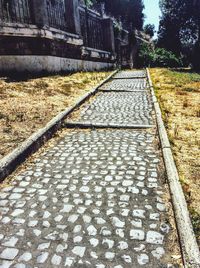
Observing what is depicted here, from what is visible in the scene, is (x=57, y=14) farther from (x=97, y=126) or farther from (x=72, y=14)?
(x=97, y=126)

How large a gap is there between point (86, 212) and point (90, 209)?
0.08 metres

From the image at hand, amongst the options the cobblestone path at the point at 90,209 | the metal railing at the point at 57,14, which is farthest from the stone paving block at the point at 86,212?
the metal railing at the point at 57,14

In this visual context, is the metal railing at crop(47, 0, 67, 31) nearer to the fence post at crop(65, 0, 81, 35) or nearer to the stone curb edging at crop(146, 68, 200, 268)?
the fence post at crop(65, 0, 81, 35)

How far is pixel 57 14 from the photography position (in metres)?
15.7

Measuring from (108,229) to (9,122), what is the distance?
12.9 feet

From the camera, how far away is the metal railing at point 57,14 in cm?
1487

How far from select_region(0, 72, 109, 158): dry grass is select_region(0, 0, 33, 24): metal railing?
287cm

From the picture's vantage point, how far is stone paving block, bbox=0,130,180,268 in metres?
2.76

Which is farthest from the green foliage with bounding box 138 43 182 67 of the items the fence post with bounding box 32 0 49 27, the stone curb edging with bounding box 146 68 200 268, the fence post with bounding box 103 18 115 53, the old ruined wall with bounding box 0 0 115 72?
the stone curb edging with bounding box 146 68 200 268

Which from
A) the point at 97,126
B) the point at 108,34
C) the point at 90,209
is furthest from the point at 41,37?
the point at 108,34

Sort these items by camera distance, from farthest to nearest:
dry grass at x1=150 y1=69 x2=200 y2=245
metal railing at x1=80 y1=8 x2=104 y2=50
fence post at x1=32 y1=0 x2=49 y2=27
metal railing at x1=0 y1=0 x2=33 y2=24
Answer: metal railing at x1=80 y1=8 x2=104 y2=50 < fence post at x1=32 y1=0 x2=49 y2=27 < metal railing at x1=0 y1=0 x2=33 y2=24 < dry grass at x1=150 y1=69 x2=200 y2=245

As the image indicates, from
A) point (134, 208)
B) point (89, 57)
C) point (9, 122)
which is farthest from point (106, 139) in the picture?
point (89, 57)

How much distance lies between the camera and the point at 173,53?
118ft

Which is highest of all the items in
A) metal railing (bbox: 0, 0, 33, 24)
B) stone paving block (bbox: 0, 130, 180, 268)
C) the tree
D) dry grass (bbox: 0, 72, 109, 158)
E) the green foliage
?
the tree
